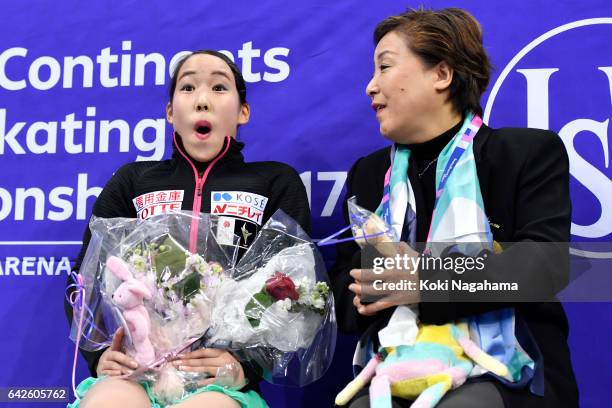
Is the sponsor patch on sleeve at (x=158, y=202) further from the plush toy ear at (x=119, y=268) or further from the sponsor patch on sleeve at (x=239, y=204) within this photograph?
the plush toy ear at (x=119, y=268)

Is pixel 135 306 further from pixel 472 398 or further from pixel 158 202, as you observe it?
pixel 472 398

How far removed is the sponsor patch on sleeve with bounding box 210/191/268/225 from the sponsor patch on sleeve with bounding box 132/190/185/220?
0.09 m

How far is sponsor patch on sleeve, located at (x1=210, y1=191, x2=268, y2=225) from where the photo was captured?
214cm

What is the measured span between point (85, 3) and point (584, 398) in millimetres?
2021

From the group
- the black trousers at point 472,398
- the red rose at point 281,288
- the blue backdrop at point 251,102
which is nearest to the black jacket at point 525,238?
the black trousers at point 472,398

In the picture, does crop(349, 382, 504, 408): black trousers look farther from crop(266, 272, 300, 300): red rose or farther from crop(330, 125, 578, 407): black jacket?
crop(266, 272, 300, 300): red rose

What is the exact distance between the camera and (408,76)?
196 centimetres

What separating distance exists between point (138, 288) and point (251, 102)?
0.99 metres

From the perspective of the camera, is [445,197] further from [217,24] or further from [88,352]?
[217,24]

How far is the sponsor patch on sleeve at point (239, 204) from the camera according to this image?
2.14m

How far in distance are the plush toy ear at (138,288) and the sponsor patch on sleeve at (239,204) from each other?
44 centimetres

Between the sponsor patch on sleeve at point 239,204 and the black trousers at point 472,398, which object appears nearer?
the black trousers at point 472,398

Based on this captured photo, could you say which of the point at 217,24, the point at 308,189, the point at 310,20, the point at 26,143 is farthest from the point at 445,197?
the point at 26,143

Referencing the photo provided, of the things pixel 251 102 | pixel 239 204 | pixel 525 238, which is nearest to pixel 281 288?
pixel 239 204
